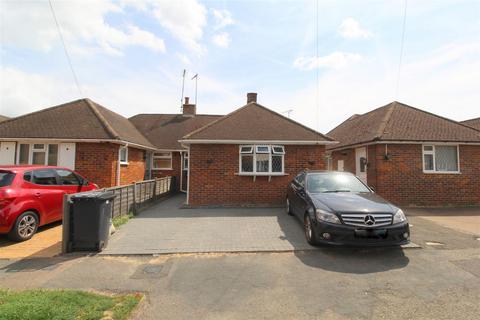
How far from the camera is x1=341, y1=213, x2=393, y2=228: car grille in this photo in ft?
15.3

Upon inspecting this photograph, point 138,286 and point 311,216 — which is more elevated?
point 311,216

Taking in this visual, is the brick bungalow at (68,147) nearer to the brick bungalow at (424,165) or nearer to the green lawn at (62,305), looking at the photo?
the green lawn at (62,305)

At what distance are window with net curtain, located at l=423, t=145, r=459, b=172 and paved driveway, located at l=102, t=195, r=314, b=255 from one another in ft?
22.2

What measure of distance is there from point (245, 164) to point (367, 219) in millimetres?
5884

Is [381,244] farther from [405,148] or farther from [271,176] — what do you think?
[405,148]

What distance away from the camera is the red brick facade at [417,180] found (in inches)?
409

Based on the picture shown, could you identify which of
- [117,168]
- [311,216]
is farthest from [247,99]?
[311,216]

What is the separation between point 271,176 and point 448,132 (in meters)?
8.02

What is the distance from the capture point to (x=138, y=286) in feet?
11.9

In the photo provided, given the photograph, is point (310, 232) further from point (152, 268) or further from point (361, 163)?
point (361, 163)

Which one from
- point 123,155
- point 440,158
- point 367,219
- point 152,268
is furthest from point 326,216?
point 123,155

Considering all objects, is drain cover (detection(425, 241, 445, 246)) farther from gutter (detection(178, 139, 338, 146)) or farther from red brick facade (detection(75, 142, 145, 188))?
red brick facade (detection(75, 142, 145, 188))

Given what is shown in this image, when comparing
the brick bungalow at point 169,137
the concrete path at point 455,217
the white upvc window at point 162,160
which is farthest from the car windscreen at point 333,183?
the white upvc window at point 162,160

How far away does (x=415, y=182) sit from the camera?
10.5 m
